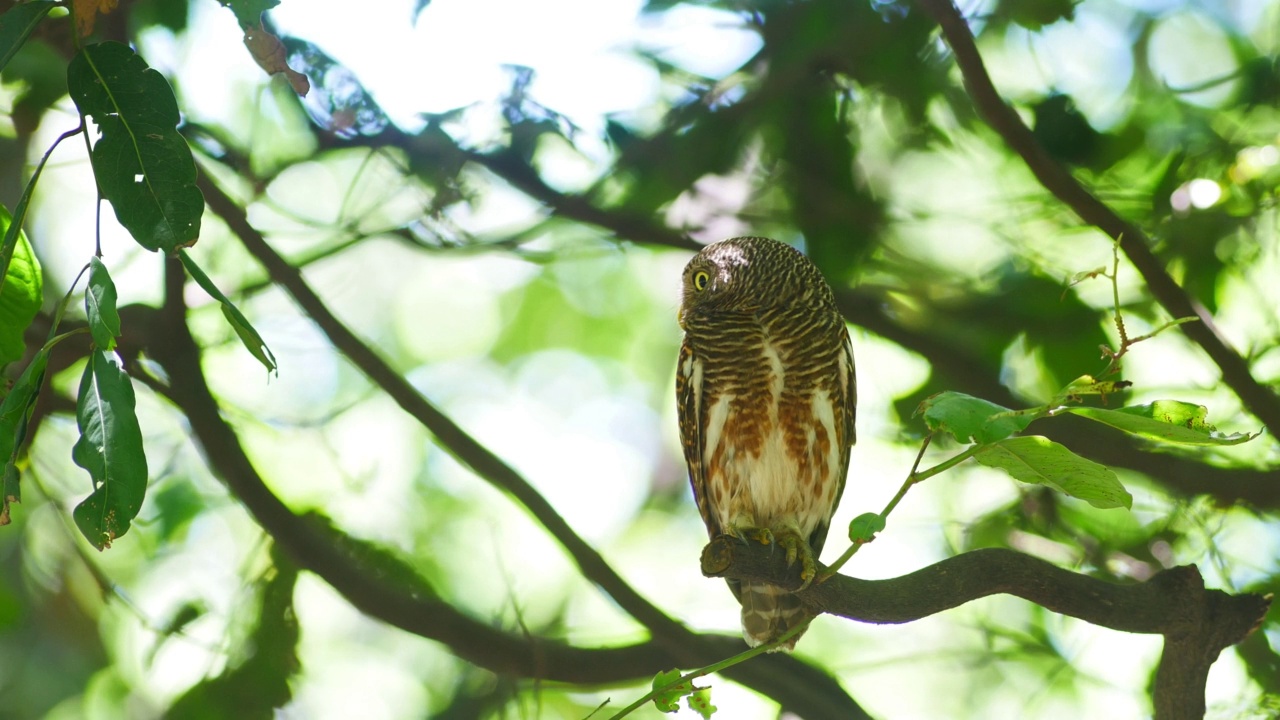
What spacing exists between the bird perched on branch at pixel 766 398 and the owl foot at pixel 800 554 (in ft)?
0.03

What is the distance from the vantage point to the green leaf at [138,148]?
1.57m

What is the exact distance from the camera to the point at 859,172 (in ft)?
15.7

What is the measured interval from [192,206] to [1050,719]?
5.03 meters

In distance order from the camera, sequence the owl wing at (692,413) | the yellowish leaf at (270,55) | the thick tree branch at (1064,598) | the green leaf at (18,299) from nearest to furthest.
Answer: the green leaf at (18,299)
the yellowish leaf at (270,55)
the thick tree branch at (1064,598)
the owl wing at (692,413)

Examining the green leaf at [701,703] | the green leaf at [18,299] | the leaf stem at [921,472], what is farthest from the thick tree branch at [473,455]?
the green leaf at [18,299]

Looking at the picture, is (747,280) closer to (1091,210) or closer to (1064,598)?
(1091,210)

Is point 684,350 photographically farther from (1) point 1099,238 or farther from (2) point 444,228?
(1) point 1099,238

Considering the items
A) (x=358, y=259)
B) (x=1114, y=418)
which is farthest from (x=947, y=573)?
(x=358, y=259)

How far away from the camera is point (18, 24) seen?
1603 millimetres

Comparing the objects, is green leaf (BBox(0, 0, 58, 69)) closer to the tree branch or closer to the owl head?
the owl head

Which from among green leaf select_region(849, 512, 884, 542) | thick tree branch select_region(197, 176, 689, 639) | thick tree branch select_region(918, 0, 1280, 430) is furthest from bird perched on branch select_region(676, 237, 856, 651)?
green leaf select_region(849, 512, 884, 542)

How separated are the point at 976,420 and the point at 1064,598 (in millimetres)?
1139

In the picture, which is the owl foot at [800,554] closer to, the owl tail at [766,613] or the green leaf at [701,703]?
the owl tail at [766,613]

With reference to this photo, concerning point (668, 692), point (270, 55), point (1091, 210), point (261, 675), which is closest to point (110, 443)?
Result: point (270, 55)
